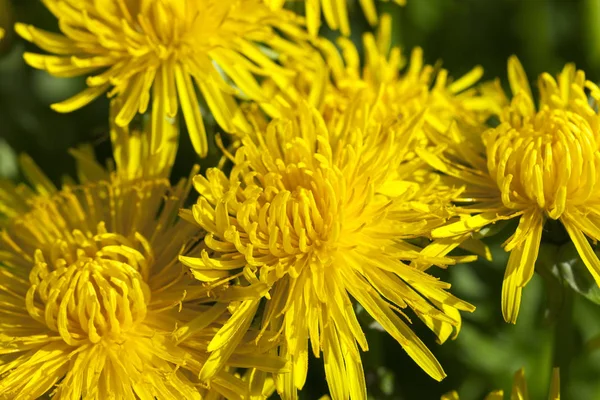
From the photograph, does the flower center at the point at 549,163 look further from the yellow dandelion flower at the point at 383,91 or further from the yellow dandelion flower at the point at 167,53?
the yellow dandelion flower at the point at 167,53

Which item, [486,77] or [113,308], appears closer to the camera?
[113,308]

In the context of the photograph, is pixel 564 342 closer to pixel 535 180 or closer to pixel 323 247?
pixel 535 180

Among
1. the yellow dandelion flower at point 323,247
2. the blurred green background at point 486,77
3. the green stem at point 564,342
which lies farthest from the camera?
the blurred green background at point 486,77

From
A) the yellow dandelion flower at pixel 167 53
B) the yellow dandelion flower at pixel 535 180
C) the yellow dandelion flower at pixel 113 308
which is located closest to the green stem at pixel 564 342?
the yellow dandelion flower at pixel 535 180

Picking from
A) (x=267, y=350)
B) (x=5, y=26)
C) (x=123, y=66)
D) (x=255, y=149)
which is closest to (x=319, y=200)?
(x=255, y=149)

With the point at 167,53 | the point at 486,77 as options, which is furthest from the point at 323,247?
the point at 486,77
